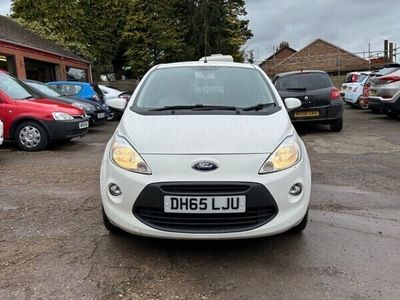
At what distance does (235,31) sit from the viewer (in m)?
37.6

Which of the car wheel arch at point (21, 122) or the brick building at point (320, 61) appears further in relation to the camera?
the brick building at point (320, 61)

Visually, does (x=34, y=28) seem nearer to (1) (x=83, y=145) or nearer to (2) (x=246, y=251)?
(1) (x=83, y=145)

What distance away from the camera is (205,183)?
10.5 ft

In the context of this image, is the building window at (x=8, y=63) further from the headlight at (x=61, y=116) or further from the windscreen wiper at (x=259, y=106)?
the windscreen wiper at (x=259, y=106)

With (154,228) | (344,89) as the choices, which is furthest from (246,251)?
(344,89)

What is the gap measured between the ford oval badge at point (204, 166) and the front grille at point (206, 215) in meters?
0.13

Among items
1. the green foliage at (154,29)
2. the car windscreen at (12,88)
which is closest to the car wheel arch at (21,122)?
the car windscreen at (12,88)

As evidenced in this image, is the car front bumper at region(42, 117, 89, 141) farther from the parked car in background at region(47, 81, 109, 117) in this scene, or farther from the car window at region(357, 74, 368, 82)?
the car window at region(357, 74, 368, 82)

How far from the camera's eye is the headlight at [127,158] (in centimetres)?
334

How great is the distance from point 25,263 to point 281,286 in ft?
6.51

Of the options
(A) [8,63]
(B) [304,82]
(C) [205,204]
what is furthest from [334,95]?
(A) [8,63]

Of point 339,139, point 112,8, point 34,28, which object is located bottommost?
point 339,139

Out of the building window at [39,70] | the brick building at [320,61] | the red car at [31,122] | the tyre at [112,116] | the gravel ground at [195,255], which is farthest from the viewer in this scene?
the brick building at [320,61]

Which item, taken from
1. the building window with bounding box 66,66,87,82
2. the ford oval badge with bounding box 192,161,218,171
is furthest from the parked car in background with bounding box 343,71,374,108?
the ford oval badge with bounding box 192,161,218,171
